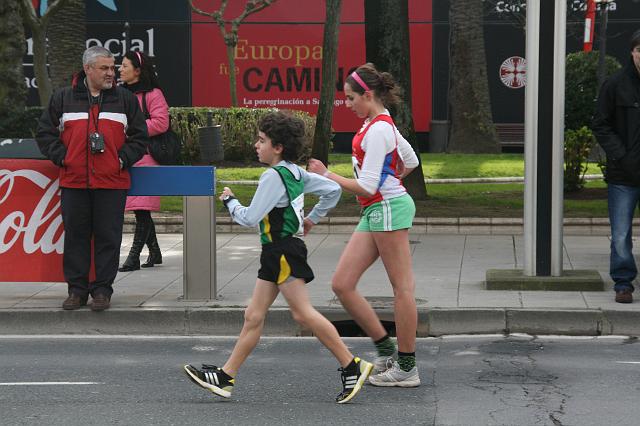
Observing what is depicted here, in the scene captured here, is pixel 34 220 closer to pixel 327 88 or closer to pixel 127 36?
pixel 327 88

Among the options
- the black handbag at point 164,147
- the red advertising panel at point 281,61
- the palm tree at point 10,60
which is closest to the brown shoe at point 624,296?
the black handbag at point 164,147

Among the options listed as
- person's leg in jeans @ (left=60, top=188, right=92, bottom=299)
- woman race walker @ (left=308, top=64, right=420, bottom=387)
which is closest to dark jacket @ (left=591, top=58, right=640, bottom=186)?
woman race walker @ (left=308, top=64, right=420, bottom=387)

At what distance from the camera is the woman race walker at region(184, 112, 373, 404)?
6348 mm

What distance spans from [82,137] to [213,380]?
9.80 feet

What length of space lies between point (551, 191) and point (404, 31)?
5.97m

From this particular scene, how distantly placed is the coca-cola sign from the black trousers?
0.99 ft

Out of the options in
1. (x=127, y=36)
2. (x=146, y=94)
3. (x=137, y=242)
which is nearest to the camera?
(x=146, y=94)

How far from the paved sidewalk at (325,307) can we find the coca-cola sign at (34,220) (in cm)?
27

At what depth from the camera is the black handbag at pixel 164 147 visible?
1054cm

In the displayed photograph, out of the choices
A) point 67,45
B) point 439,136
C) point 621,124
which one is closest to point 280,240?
point 621,124

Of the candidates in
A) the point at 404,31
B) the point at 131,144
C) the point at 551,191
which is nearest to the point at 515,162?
the point at 404,31

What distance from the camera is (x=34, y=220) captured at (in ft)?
30.9

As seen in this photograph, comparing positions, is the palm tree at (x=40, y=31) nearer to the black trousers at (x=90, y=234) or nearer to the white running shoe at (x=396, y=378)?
the black trousers at (x=90, y=234)

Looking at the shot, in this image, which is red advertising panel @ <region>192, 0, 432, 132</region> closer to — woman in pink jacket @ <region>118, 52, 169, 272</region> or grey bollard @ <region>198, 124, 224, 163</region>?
grey bollard @ <region>198, 124, 224, 163</region>
